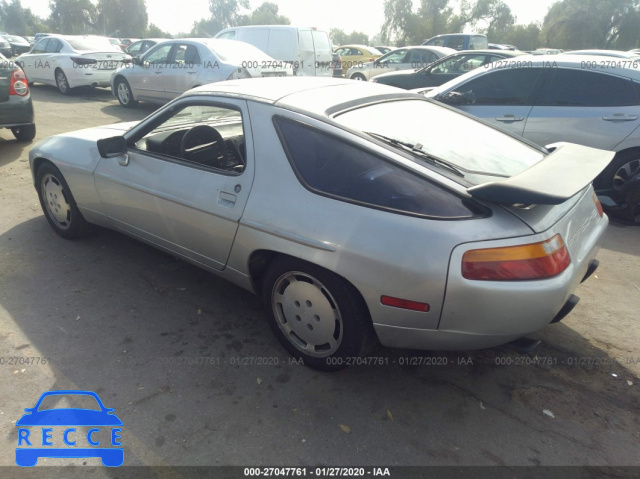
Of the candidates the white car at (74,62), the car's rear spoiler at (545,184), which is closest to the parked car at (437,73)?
the white car at (74,62)

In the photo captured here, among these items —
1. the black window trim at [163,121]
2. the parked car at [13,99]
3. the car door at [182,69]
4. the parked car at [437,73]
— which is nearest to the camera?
the black window trim at [163,121]

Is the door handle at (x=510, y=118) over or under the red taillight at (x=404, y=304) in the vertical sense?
over

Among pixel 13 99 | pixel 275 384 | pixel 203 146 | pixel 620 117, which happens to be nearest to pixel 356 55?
pixel 13 99

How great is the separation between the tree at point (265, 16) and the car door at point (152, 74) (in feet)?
205

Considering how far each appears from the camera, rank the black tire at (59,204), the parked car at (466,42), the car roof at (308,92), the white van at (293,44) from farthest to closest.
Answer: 1. the parked car at (466,42)
2. the white van at (293,44)
3. the black tire at (59,204)
4. the car roof at (308,92)

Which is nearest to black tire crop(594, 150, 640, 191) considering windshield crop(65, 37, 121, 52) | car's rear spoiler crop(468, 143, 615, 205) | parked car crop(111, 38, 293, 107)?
car's rear spoiler crop(468, 143, 615, 205)

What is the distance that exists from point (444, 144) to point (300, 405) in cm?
171

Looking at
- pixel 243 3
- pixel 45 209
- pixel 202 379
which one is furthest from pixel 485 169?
pixel 243 3

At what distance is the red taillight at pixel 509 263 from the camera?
217 cm

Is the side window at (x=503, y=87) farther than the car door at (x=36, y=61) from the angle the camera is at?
No

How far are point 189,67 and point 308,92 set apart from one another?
25.8 feet

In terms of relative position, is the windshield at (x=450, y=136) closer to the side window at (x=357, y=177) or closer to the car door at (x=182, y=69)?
the side window at (x=357, y=177)

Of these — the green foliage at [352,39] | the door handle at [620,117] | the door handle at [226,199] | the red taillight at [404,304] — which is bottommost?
the green foliage at [352,39]

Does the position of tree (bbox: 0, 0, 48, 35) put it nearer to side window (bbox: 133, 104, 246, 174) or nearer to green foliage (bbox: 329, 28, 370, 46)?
green foliage (bbox: 329, 28, 370, 46)
